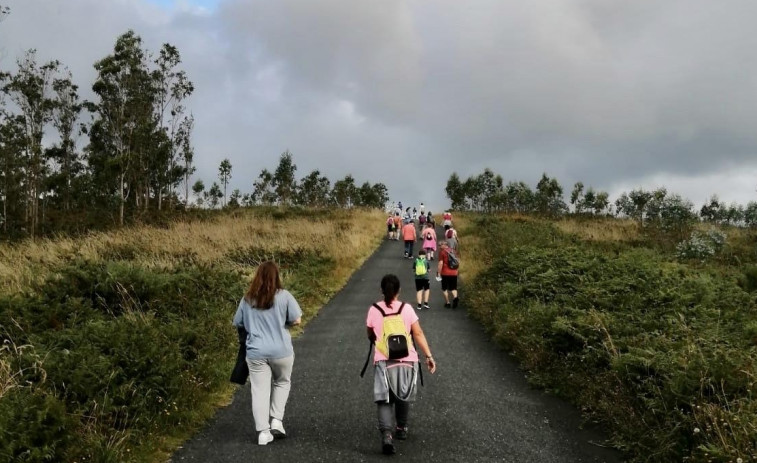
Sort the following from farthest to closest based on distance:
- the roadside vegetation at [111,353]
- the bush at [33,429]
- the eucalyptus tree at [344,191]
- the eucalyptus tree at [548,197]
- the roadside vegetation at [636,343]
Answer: the eucalyptus tree at [344,191]
the eucalyptus tree at [548,197]
the roadside vegetation at [636,343]
the roadside vegetation at [111,353]
the bush at [33,429]

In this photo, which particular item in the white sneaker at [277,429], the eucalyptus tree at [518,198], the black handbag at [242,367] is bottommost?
the white sneaker at [277,429]

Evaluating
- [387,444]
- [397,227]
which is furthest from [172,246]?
[397,227]

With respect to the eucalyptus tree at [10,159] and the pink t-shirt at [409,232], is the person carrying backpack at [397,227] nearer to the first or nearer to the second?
the pink t-shirt at [409,232]

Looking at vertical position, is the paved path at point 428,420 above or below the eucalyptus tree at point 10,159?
below

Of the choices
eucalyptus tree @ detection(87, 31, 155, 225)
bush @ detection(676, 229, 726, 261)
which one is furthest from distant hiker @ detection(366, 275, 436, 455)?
eucalyptus tree @ detection(87, 31, 155, 225)

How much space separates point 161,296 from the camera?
10.5 metres

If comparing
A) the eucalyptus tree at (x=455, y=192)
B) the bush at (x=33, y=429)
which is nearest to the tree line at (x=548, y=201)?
the eucalyptus tree at (x=455, y=192)

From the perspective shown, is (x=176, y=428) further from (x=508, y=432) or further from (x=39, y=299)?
(x=39, y=299)

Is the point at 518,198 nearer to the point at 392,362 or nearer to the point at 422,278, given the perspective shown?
the point at 422,278

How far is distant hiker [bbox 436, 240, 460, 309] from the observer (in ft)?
45.9

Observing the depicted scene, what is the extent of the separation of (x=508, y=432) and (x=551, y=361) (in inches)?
104

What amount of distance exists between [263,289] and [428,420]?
101 inches

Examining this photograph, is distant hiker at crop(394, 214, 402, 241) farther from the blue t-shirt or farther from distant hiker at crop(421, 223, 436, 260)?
the blue t-shirt

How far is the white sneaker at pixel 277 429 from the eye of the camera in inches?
225
